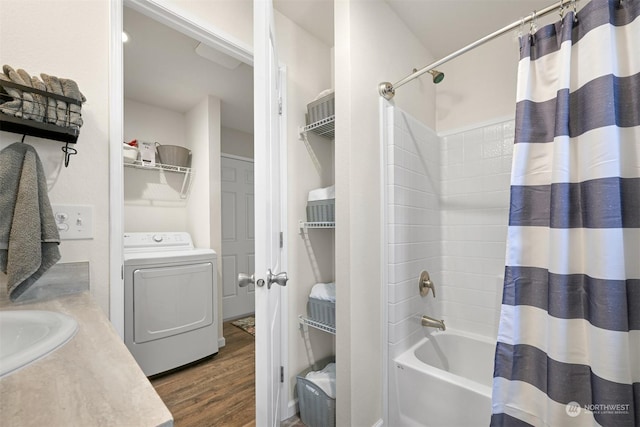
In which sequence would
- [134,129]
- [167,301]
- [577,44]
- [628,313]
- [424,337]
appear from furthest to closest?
[134,129] < [167,301] < [424,337] < [577,44] < [628,313]

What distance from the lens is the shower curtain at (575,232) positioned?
0.74 m

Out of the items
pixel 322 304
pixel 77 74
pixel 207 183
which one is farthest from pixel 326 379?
pixel 207 183

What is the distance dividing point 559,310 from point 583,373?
185mm

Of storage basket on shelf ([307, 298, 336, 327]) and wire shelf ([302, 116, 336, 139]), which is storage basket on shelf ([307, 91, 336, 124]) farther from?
storage basket on shelf ([307, 298, 336, 327])

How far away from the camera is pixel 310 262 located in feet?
5.75

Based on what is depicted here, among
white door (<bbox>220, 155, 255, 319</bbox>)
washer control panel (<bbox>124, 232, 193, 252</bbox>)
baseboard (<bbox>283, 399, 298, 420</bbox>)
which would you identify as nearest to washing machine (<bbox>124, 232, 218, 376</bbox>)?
washer control panel (<bbox>124, 232, 193, 252</bbox>)

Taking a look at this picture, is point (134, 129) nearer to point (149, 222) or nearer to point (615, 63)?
point (149, 222)

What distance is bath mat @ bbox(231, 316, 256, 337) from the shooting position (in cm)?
300

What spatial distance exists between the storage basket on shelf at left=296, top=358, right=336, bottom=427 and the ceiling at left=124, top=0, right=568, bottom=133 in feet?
7.14

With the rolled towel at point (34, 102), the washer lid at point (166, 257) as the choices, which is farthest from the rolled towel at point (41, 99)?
the washer lid at point (166, 257)

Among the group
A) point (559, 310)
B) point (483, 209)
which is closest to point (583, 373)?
point (559, 310)

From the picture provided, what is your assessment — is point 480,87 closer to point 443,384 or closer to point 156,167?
point 443,384

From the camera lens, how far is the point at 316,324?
158 centimetres

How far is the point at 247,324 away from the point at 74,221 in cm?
254
